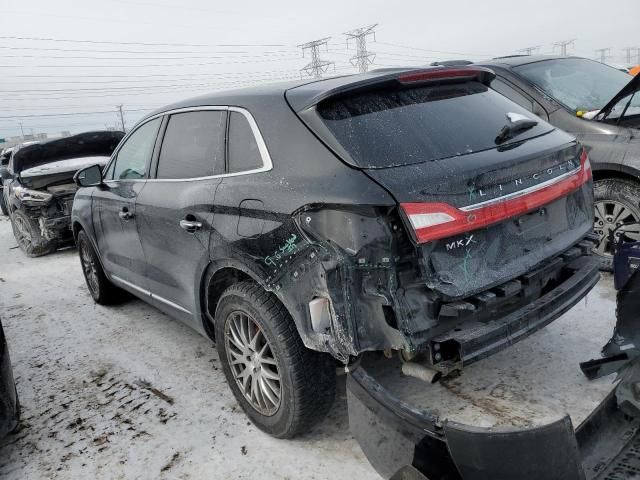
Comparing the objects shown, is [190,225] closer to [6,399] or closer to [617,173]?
[6,399]

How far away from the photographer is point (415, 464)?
1789mm

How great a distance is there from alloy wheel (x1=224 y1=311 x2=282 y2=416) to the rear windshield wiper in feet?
5.01

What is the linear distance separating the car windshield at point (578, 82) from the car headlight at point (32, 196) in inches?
251

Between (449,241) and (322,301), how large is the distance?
573mm

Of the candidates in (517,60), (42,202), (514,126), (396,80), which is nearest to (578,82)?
(517,60)

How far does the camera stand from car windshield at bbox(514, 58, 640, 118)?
177 inches

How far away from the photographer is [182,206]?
298 cm

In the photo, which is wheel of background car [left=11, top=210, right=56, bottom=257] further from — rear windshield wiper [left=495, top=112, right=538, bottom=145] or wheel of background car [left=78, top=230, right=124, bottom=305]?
rear windshield wiper [left=495, top=112, right=538, bottom=145]

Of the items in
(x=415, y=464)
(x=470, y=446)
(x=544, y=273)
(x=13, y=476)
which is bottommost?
(x=13, y=476)

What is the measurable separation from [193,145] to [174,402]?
158cm

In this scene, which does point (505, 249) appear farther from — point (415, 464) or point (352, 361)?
point (415, 464)

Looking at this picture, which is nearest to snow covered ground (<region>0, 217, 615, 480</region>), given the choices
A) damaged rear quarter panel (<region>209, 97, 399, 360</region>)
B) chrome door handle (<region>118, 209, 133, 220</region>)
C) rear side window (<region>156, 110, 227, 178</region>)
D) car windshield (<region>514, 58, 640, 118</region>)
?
damaged rear quarter panel (<region>209, 97, 399, 360</region>)

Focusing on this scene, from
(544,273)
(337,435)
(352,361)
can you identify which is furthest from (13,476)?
(544,273)

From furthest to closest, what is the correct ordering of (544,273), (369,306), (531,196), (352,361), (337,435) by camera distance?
(337,435)
(544,273)
(531,196)
(352,361)
(369,306)
